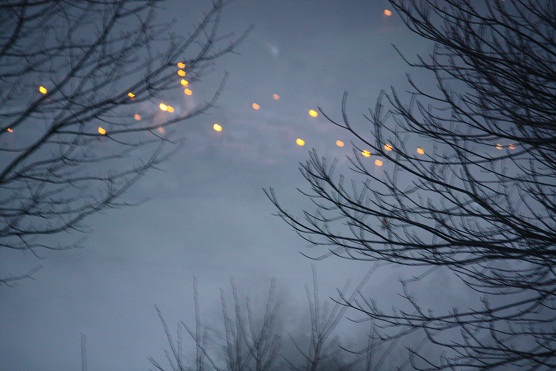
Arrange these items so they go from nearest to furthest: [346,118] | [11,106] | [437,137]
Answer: [346,118], [437,137], [11,106]

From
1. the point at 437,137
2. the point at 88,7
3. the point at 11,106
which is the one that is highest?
the point at 88,7

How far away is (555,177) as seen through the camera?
10.4 ft

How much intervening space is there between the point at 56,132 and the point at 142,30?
1.06 metres

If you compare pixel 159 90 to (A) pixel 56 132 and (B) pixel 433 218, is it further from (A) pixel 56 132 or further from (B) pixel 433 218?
(B) pixel 433 218

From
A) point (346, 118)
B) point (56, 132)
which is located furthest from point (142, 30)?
point (346, 118)

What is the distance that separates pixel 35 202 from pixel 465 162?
3223mm

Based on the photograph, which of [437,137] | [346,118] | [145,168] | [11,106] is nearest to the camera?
[346,118]

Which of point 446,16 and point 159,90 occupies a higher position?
point 446,16

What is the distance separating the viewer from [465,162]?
3.12m

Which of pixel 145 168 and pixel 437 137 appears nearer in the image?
pixel 437 137

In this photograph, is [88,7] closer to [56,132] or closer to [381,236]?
[56,132]

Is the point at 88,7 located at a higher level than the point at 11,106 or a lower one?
higher

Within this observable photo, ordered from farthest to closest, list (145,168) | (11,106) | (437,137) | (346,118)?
(145,168) < (11,106) < (437,137) < (346,118)

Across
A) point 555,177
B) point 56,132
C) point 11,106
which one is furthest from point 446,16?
point 11,106
